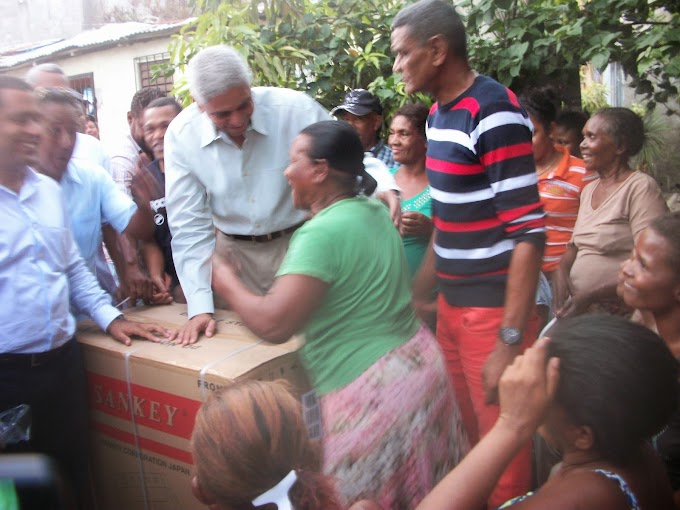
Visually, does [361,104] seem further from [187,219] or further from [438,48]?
[438,48]

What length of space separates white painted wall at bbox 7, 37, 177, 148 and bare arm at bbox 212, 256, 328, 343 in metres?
10.6

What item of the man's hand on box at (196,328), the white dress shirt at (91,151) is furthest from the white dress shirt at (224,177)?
the white dress shirt at (91,151)

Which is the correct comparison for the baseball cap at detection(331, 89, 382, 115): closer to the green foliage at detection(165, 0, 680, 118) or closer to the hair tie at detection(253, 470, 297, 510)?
the green foliage at detection(165, 0, 680, 118)

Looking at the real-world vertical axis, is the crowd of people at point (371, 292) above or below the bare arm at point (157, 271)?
above

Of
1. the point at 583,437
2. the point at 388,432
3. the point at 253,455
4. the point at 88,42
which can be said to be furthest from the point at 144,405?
the point at 88,42

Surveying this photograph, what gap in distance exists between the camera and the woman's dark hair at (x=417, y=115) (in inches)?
128

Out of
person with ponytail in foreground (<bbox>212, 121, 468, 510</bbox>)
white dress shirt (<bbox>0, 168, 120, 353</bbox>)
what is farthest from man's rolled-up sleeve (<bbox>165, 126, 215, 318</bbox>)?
person with ponytail in foreground (<bbox>212, 121, 468, 510</bbox>)

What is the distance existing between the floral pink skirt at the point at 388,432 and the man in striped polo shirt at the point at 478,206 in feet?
0.97

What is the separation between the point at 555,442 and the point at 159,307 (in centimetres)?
186

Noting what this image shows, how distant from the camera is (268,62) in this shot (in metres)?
4.73

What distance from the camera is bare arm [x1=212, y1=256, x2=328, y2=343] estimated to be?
1662mm

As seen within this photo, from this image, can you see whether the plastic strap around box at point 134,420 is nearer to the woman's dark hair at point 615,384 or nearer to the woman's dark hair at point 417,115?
the woman's dark hair at point 615,384

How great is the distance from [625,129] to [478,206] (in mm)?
1542

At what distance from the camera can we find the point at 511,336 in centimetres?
194
